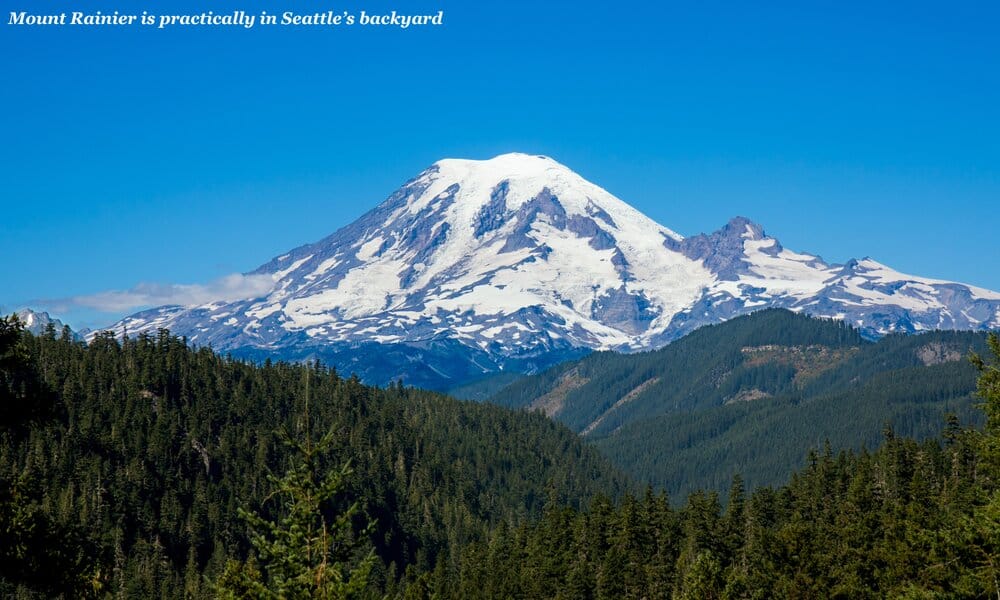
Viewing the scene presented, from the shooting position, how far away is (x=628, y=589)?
112 m

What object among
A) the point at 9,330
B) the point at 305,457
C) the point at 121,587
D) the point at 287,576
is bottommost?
the point at 121,587

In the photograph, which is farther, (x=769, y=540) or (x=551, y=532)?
(x=551, y=532)

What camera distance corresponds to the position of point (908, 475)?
12100 cm

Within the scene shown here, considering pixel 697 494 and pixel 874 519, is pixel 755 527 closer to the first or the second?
pixel 697 494

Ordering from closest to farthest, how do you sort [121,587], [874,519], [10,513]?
[10,513], [874,519], [121,587]

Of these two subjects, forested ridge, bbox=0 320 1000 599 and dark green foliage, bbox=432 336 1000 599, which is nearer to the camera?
forested ridge, bbox=0 320 1000 599

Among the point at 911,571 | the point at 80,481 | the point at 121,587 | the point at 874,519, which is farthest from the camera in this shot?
the point at 80,481

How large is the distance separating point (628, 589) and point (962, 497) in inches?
1298

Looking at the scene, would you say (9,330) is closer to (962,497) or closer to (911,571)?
(911,571)

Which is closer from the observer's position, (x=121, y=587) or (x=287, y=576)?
(x=287, y=576)

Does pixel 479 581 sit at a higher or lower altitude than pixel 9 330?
lower

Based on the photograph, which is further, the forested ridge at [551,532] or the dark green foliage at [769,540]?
the dark green foliage at [769,540]

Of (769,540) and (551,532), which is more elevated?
(769,540)

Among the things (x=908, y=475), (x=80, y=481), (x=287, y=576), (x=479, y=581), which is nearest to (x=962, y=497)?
(x=908, y=475)
